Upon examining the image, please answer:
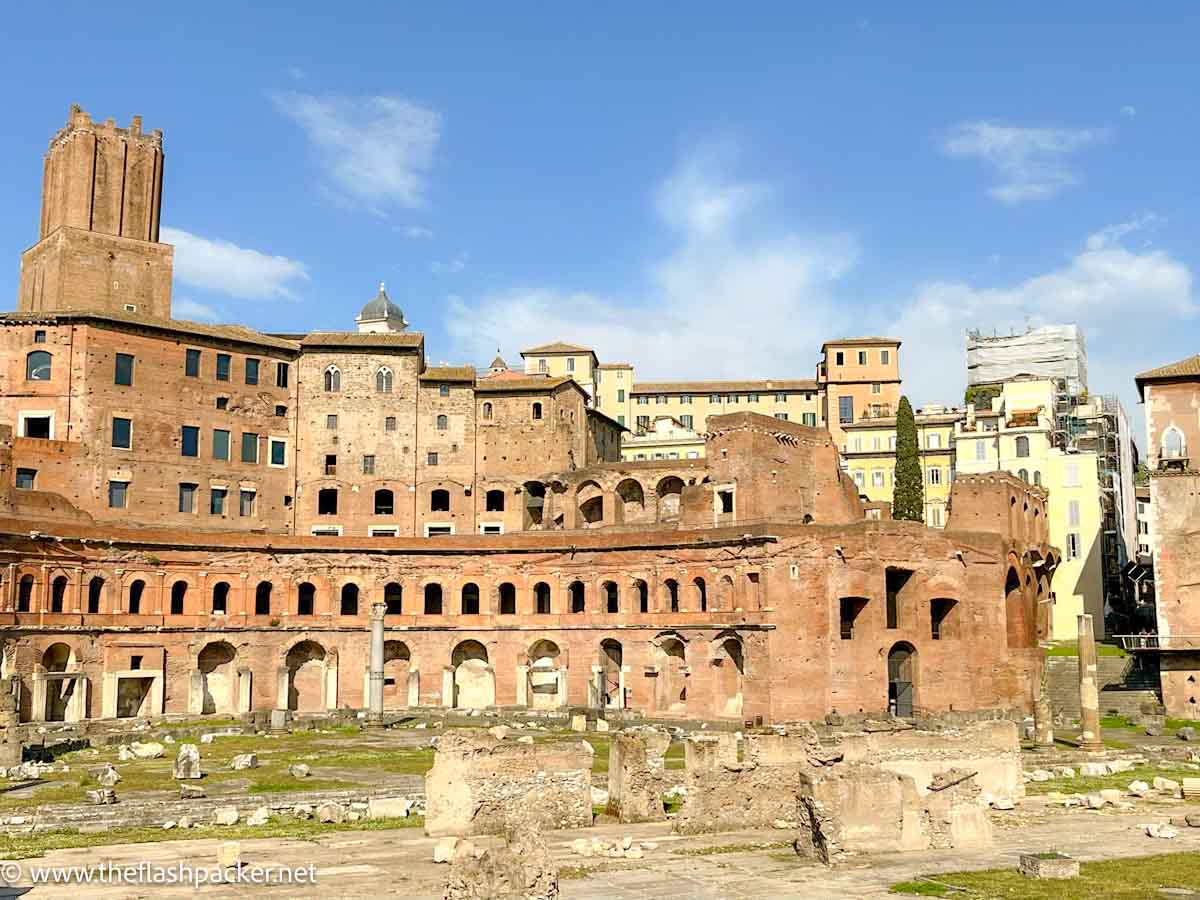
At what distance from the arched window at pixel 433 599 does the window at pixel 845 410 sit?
34.4 meters

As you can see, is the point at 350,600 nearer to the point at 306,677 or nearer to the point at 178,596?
the point at 306,677

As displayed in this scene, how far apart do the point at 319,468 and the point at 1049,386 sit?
1541 inches

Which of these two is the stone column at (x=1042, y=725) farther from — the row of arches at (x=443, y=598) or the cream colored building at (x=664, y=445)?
the cream colored building at (x=664, y=445)

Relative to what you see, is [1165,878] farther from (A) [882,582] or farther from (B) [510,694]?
(B) [510,694]

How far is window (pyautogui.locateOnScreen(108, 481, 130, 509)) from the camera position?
172 feet

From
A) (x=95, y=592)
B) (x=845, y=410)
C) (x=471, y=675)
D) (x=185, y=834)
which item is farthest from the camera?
(x=845, y=410)

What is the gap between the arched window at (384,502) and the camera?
58812mm

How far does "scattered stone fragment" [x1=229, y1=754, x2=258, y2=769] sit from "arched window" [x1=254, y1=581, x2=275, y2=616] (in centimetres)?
1794

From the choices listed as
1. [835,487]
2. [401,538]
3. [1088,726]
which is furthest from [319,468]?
[1088,726]

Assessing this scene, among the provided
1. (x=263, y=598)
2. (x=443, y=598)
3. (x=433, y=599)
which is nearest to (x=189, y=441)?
(x=263, y=598)

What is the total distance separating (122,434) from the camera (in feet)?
174

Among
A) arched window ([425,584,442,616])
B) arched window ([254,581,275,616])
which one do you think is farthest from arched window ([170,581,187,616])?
arched window ([425,584,442,616])

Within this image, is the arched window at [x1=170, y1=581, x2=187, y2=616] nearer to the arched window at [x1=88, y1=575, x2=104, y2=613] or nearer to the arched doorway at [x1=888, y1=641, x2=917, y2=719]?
the arched window at [x1=88, y1=575, x2=104, y2=613]

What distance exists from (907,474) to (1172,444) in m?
17.3
